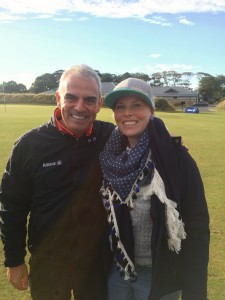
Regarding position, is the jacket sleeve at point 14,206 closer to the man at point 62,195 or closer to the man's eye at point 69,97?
the man at point 62,195

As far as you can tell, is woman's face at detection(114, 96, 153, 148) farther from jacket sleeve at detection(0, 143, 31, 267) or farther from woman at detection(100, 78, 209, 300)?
jacket sleeve at detection(0, 143, 31, 267)

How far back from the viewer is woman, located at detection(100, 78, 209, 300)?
238 cm

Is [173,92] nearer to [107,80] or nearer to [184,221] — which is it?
[107,80]

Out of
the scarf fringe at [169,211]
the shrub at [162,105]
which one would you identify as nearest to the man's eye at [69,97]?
the scarf fringe at [169,211]

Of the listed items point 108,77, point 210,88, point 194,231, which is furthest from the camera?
point 108,77

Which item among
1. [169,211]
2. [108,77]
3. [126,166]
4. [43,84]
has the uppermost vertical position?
[108,77]

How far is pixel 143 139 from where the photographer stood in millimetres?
2480

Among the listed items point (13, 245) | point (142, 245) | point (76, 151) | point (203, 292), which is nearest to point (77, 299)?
point (13, 245)

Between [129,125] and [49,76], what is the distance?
355 feet

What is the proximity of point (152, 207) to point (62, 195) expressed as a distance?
0.77 m

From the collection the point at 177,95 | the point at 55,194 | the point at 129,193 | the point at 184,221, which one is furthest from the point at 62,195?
the point at 177,95

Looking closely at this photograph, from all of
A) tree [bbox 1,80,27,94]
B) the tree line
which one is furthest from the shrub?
tree [bbox 1,80,27,94]

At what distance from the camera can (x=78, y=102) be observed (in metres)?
2.75

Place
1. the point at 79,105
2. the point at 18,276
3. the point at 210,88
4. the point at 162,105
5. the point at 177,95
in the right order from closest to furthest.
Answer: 1. the point at 79,105
2. the point at 18,276
3. the point at 162,105
4. the point at 177,95
5. the point at 210,88
